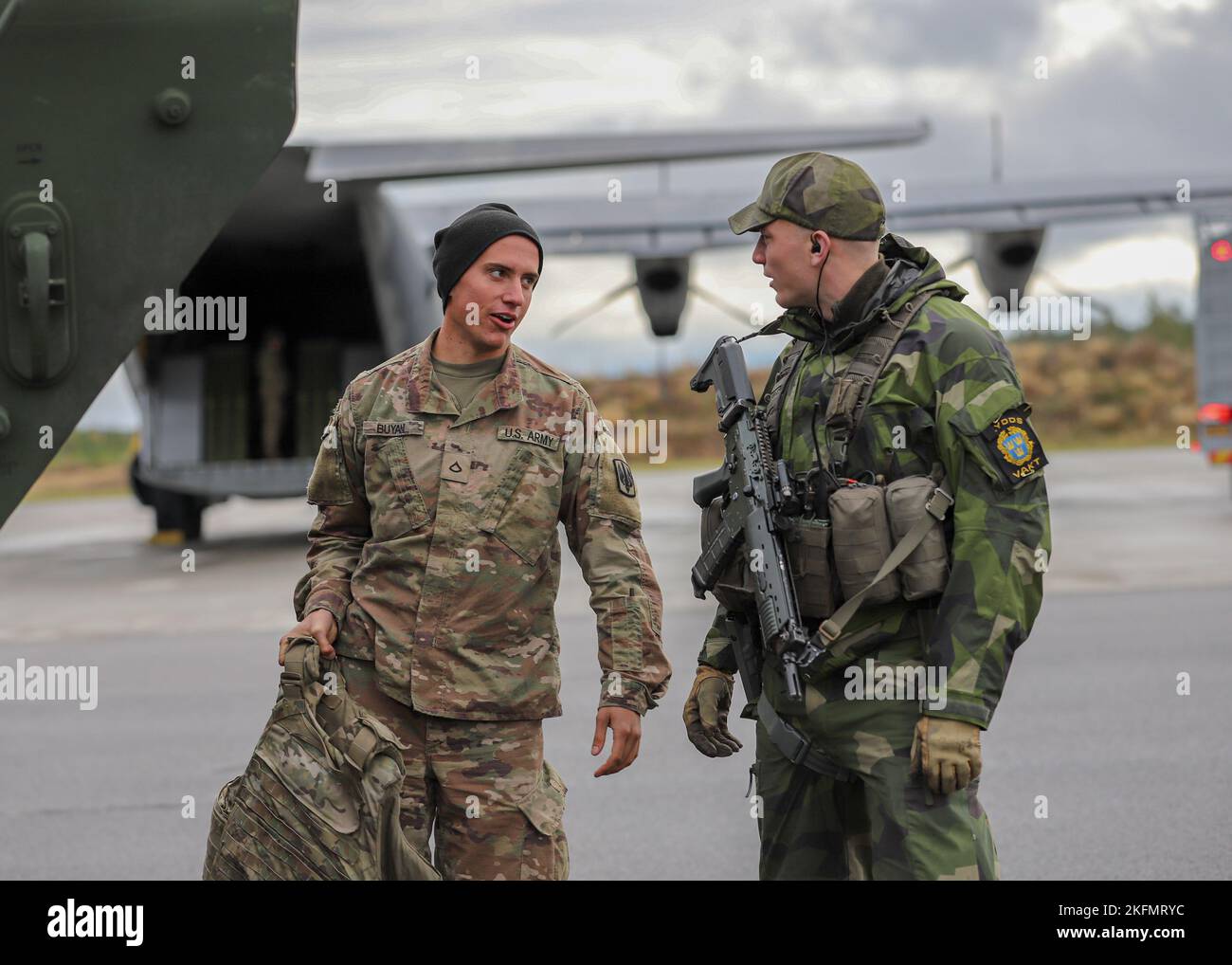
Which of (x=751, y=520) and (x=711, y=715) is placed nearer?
(x=751, y=520)

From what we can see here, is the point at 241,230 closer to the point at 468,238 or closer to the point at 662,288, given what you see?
the point at 662,288

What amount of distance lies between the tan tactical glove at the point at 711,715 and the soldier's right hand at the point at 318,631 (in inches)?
30.2

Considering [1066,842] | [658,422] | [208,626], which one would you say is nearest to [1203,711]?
[1066,842]

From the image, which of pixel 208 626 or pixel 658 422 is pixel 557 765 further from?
pixel 208 626

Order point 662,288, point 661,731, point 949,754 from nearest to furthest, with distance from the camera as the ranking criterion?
point 949,754 < point 661,731 < point 662,288

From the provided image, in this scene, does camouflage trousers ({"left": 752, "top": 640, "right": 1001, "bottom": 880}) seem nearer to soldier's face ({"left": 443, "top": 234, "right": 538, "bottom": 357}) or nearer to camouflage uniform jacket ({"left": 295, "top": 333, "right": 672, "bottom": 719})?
camouflage uniform jacket ({"left": 295, "top": 333, "right": 672, "bottom": 719})

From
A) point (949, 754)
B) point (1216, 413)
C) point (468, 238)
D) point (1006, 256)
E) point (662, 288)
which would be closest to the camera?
point (949, 754)

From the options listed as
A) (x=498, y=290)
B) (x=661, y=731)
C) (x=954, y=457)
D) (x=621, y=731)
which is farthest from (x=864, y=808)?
(x=661, y=731)

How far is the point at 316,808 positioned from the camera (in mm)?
2648

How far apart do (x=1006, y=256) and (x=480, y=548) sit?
54.2ft

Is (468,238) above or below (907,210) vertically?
below

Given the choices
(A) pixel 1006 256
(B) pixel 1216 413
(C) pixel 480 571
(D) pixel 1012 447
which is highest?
(A) pixel 1006 256

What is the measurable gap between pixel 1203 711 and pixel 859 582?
4842 mm

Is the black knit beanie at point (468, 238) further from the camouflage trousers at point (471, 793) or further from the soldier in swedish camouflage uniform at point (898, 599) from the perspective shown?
the camouflage trousers at point (471, 793)
